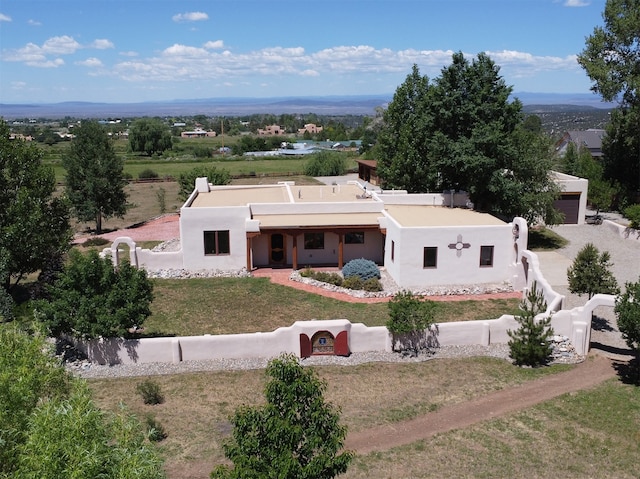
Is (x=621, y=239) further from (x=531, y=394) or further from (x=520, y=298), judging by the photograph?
(x=531, y=394)

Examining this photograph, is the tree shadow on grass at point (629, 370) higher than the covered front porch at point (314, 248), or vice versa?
the covered front porch at point (314, 248)

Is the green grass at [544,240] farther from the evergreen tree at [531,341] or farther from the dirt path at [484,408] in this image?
the dirt path at [484,408]

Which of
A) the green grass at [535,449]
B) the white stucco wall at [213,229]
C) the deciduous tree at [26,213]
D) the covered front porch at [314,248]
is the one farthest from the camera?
the covered front porch at [314,248]

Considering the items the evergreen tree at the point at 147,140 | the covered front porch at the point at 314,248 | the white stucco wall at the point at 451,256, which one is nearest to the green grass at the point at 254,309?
the white stucco wall at the point at 451,256

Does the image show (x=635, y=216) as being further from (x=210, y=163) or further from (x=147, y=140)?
(x=147, y=140)

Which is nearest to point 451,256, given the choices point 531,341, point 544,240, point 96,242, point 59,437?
point 531,341

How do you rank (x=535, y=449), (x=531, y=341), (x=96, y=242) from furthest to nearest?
1. (x=96, y=242)
2. (x=531, y=341)
3. (x=535, y=449)
